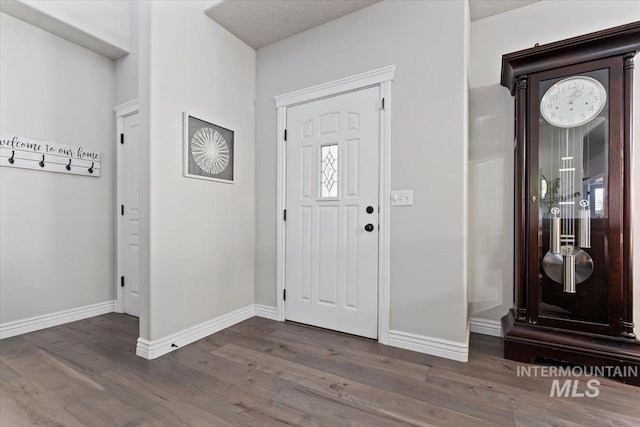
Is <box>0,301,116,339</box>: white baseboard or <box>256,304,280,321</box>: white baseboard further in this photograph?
<box>256,304,280,321</box>: white baseboard

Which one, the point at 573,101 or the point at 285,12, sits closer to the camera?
the point at 573,101

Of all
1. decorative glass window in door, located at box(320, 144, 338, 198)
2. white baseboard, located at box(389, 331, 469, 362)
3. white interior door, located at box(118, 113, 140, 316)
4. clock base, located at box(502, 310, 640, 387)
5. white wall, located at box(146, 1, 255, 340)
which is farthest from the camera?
white interior door, located at box(118, 113, 140, 316)

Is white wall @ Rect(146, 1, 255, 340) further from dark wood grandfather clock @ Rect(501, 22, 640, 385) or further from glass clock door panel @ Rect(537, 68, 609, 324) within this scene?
glass clock door panel @ Rect(537, 68, 609, 324)

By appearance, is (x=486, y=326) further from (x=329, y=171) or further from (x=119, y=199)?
(x=119, y=199)

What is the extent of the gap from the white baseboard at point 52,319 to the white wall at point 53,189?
5 centimetres

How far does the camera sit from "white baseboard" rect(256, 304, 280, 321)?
2.92m

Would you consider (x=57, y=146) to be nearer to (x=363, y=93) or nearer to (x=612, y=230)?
(x=363, y=93)

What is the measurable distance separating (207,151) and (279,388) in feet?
6.20

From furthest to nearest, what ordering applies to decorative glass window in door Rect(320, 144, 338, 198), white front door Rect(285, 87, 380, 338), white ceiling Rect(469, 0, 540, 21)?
1. decorative glass window in door Rect(320, 144, 338, 198)
2. white front door Rect(285, 87, 380, 338)
3. white ceiling Rect(469, 0, 540, 21)

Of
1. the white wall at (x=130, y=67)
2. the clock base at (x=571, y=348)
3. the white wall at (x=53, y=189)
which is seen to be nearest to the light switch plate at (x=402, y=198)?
the clock base at (x=571, y=348)

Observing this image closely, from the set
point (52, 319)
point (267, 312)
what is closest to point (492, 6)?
point (267, 312)

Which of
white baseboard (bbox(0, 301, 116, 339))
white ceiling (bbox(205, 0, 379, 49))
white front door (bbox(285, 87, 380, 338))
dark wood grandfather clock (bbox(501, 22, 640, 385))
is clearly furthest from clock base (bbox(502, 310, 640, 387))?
white baseboard (bbox(0, 301, 116, 339))

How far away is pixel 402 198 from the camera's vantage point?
2312mm

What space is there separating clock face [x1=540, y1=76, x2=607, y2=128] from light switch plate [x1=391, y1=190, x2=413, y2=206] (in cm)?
100
